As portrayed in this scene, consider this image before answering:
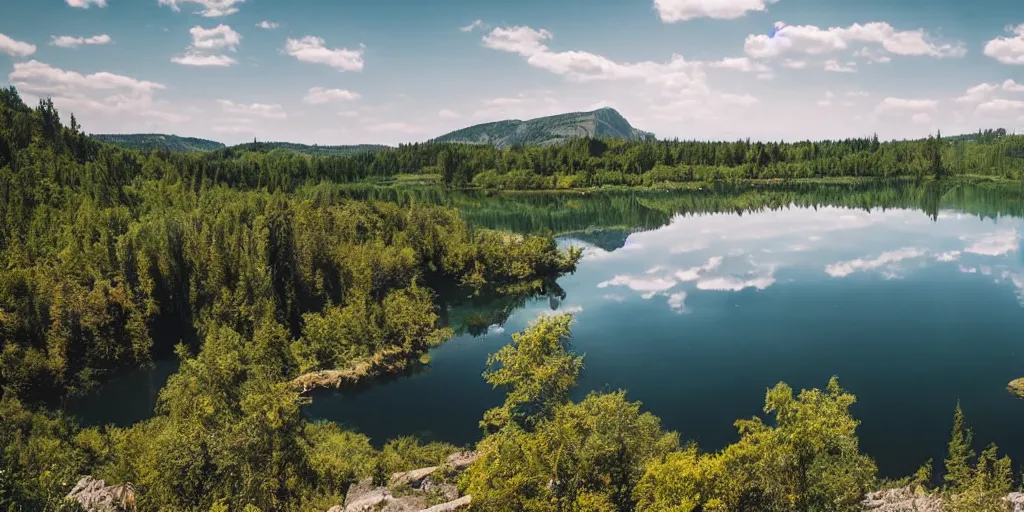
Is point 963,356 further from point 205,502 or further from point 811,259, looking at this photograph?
point 205,502

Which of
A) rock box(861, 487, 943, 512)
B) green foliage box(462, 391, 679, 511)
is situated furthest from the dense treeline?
rock box(861, 487, 943, 512)

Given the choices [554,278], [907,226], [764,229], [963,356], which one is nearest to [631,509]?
[963,356]

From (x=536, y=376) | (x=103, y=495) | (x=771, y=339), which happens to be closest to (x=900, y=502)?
(x=536, y=376)

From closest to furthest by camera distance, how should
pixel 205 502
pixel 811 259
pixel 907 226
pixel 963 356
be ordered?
pixel 205 502 < pixel 963 356 < pixel 811 259 < pixel 907 226

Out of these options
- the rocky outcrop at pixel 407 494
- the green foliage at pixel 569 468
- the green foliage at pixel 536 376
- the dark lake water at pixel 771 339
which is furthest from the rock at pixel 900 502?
the rocky outcrop at pixel 407 494

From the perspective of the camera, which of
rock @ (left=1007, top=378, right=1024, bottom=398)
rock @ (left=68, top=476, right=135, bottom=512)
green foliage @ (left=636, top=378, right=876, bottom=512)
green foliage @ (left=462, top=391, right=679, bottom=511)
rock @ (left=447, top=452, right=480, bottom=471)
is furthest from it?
rock @ (left=1007, top=378, right=1024, bottom=398)

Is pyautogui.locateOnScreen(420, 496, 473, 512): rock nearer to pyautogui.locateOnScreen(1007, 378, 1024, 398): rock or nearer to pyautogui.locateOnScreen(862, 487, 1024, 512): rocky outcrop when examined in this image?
pyautogui.locateOnScreen(862, 487, 1024, 512): rocky outcrop
